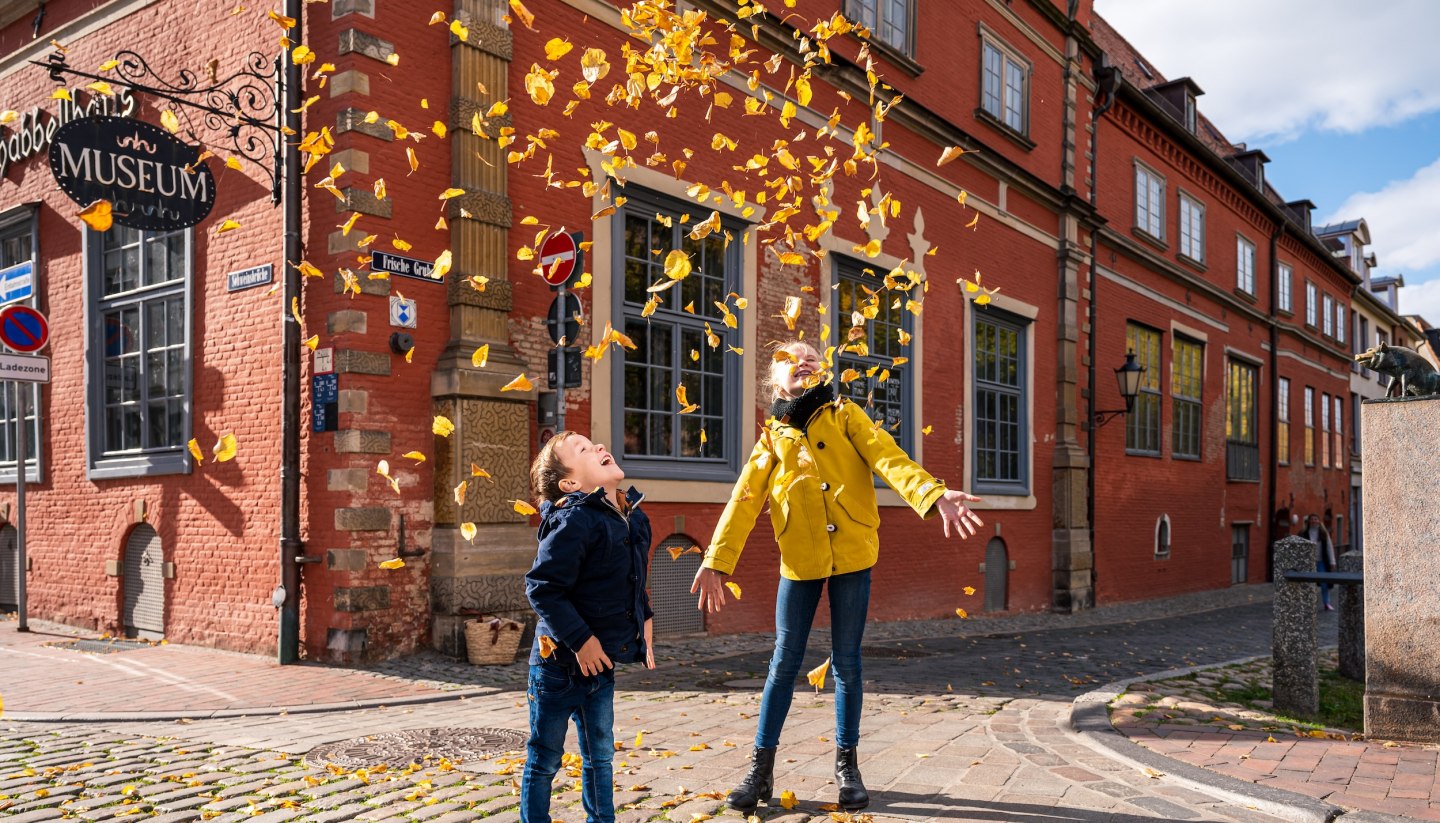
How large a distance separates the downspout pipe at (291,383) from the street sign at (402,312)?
793 millimetres

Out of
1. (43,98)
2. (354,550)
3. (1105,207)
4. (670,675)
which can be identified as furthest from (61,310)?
(1105,207)

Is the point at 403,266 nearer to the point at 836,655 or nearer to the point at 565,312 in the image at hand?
the point at 565,312

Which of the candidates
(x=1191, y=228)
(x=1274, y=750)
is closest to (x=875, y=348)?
(x=1274, y=750)

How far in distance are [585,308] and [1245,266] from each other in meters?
21.6

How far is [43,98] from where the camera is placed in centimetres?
1179

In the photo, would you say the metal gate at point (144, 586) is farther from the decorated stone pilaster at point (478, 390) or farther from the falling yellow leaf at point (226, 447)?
the decorated stone pilaster at point (478, 390)

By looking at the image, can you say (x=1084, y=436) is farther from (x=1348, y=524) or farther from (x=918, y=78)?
(x=1348, y=524)

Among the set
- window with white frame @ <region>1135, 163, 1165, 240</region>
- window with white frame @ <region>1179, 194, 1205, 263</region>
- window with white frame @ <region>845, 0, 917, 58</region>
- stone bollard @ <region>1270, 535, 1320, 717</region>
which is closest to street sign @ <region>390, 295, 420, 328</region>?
stone bollard @ <region>1270, 535, 1320, 717</region>

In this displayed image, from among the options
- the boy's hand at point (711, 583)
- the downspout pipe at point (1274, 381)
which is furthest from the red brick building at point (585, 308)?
the downspout pipe at point (1274, 381)

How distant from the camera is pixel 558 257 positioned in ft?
28.6

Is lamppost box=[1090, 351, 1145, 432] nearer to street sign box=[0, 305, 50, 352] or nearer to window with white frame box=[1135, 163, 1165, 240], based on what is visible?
window with white frame box=[1135, 163, 1165, 240]

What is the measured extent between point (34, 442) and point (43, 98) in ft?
12.0

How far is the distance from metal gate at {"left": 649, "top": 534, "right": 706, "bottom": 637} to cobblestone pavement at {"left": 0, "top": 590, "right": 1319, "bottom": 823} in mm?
2148

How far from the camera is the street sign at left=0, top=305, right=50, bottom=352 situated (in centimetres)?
1018
